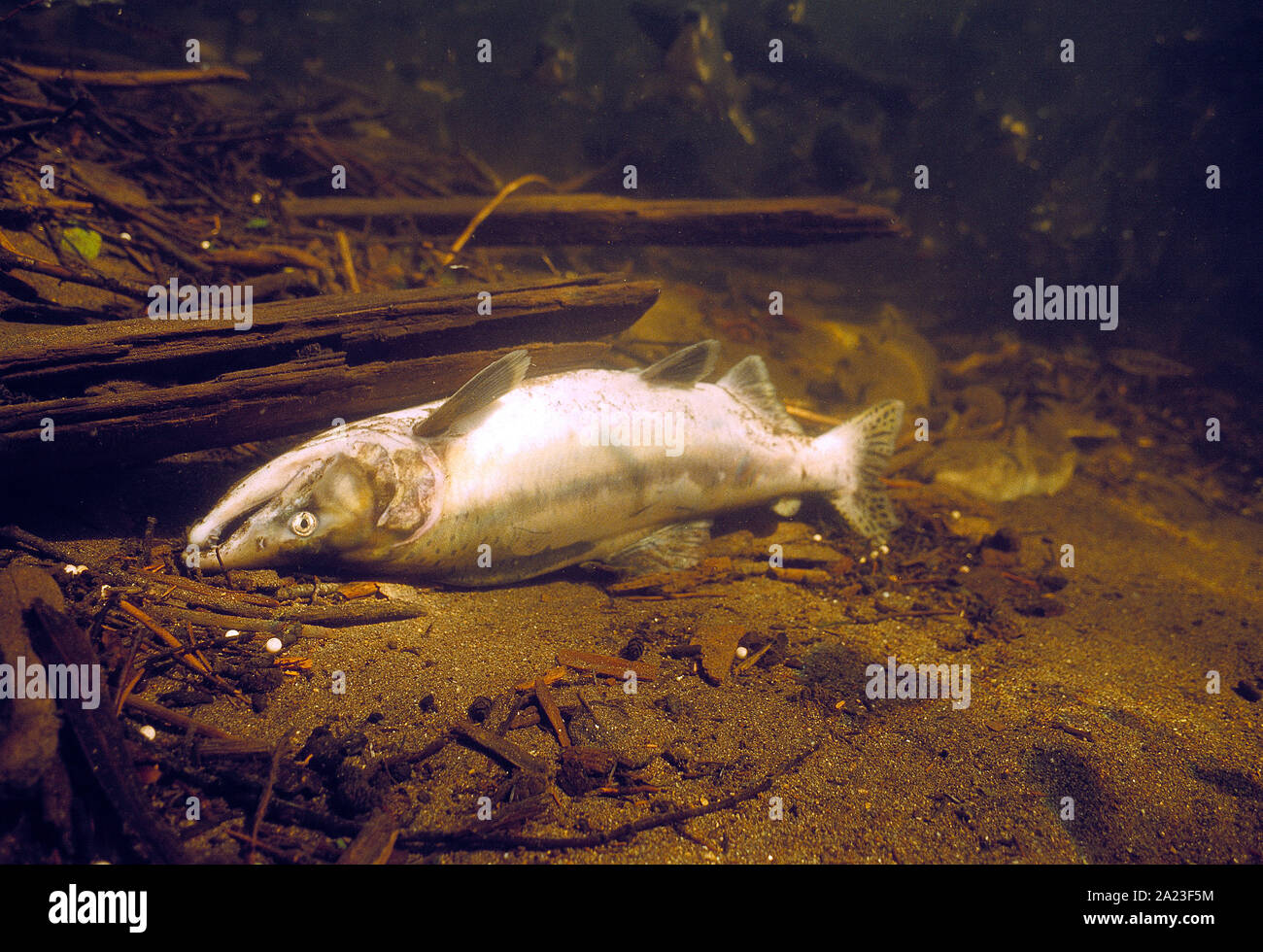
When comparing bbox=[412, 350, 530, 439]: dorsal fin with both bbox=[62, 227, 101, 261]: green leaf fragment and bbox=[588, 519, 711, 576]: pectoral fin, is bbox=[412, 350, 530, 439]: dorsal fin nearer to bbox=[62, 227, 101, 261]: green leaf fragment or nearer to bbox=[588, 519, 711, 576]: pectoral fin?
bbox=[588, 519, 711, 576]: pectoral fin

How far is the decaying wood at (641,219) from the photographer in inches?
237

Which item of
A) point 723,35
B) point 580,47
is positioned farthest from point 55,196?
point 580,47

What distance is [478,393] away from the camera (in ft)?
10.9

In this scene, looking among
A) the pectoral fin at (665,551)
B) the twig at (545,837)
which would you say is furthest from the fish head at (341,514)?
the twig at (545,837)

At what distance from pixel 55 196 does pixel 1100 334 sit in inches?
621

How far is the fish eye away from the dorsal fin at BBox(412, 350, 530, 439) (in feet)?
2.45

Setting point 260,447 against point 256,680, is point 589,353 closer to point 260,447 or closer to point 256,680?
point 260,447

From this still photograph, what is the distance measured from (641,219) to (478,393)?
3.80m

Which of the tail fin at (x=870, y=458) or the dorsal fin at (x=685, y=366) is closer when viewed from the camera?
the dorsal fin at (x=685, y=366)

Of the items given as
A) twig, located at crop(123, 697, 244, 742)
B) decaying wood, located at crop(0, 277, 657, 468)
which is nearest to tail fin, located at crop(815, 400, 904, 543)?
decaying wood, located at crop(0, 277, 657, 468)

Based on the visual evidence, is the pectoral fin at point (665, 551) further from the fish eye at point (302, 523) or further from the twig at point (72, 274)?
the twig at point (72, 274)

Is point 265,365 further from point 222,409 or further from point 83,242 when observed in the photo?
point 83,242

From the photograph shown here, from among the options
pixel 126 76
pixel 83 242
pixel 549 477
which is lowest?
pixel 549 477

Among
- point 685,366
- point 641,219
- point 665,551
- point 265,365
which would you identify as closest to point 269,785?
point 265,365
